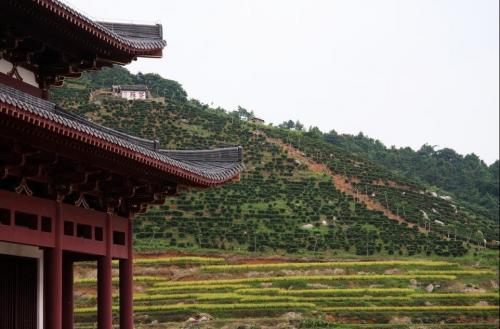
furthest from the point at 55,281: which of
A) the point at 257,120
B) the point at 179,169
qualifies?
the point at 257,120

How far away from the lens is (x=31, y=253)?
20531mm

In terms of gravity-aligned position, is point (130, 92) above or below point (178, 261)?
above

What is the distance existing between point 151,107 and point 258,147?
12.1 metres

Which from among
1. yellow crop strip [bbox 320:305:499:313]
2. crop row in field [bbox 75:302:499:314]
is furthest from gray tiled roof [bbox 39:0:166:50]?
yellow crop strip [bbox 320:305:499:313]

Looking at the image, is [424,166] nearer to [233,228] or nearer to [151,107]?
[151,107]

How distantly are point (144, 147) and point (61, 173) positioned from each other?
210 cm

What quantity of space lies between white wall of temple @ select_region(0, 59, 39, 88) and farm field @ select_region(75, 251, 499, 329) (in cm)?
2753

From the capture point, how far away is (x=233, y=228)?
254 ft

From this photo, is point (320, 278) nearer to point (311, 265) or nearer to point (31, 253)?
point (311, 265)

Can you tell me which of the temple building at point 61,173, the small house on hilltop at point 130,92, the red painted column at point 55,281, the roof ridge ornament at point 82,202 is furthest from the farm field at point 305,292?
the small house on hilltop at point 130,92

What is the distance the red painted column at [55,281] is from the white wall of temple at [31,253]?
841mm

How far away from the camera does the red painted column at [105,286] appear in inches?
850

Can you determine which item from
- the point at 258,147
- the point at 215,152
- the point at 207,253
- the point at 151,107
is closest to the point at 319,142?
the point at 258,147

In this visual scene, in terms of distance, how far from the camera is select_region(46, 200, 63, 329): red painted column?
1947 centimetres
